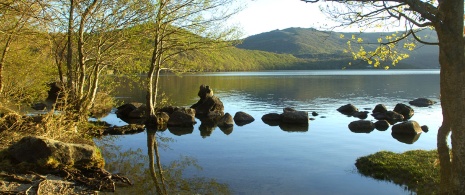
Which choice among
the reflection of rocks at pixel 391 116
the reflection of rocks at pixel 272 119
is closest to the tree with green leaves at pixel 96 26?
the reflection of rocks at pixel 272 119

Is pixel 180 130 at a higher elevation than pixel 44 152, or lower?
lower

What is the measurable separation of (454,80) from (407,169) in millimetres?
7829

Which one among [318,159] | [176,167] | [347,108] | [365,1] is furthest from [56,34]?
[347,108]

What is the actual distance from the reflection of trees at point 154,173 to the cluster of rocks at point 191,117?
1053 centimetres

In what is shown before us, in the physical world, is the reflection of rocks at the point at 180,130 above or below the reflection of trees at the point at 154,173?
below

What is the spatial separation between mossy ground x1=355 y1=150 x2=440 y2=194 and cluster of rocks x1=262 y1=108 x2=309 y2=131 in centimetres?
1605

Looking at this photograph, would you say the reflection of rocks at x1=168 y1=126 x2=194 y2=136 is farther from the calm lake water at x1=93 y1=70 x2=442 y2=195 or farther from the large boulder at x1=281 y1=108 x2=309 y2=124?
the large boulder at x1=281 y1=108 x2=309 y2=124

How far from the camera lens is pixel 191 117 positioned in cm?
3947

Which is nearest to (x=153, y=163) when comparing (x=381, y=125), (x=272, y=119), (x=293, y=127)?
(x=293, y=127)

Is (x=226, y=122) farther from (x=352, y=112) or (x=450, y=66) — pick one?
(x=450, y=66)

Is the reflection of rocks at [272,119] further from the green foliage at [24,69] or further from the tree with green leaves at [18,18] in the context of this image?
the tree with green leaves at [18,18]

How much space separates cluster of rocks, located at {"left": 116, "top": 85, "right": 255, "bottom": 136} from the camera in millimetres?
36219

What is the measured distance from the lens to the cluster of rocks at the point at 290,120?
121 feet

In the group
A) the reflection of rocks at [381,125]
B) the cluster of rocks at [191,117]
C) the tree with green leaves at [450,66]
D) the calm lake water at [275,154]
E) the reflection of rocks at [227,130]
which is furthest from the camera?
the cluster of rocks at [191,117]
